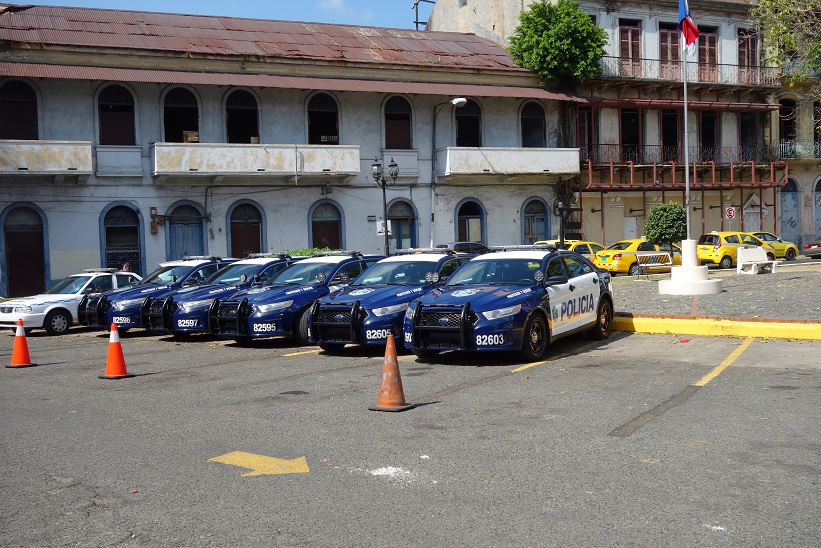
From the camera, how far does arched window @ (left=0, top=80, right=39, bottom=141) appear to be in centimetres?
2969

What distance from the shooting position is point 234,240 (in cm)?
3344

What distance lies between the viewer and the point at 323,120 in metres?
34.6

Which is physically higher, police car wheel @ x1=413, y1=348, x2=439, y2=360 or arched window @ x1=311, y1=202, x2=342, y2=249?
arched window @ x1=311, y1=202, x2=342, y2=249

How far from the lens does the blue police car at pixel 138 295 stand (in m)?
18.7

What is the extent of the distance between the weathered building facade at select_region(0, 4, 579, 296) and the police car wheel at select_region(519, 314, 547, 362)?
16.5 m

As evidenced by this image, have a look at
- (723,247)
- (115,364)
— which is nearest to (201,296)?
(115,364)

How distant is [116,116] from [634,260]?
757 inches

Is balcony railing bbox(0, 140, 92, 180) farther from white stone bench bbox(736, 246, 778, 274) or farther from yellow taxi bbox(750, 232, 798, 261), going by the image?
yellow taxi bbox(750, 232, 798, 261)

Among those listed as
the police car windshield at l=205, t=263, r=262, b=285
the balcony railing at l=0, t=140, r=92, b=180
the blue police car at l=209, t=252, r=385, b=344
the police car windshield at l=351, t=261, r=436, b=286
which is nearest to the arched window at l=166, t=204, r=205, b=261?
the balcony railing at l=0, t=140, r=92, b=180

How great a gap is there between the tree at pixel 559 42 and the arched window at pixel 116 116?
16.3m

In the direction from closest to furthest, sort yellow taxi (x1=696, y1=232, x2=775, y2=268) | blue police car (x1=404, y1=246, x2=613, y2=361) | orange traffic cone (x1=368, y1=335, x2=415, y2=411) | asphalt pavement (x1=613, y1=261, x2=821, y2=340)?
orange traffic cone (x1=368, y1=335, x2=415, y2=411)
blue police car (x1=404, y1=246, x2=613, y2=361)
asphalt pavement (x1=613, y1=261, x2=821, y2=340)
yellow taxi (x1=696, y1=232, x2=775, y2=268)

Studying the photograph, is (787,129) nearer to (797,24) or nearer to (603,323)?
(797,24)

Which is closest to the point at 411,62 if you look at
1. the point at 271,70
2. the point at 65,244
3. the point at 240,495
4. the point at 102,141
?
the point at 271,70

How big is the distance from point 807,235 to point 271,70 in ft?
96.7
